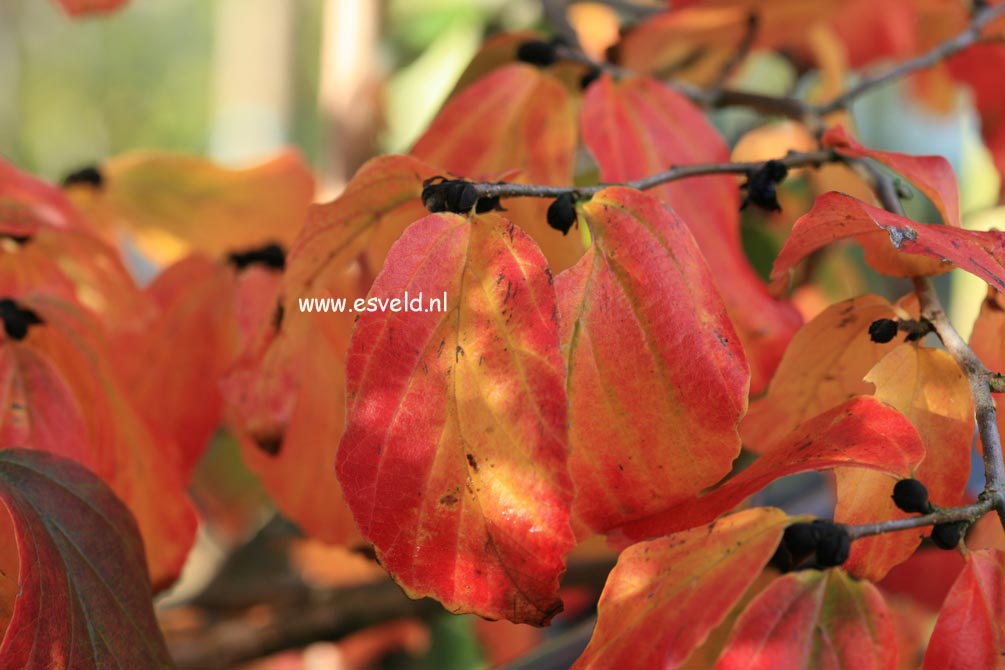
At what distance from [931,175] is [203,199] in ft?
1.69

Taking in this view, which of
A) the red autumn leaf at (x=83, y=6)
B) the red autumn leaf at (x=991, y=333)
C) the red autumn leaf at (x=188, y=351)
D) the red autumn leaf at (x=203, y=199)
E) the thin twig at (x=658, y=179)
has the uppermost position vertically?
the red autumn leaf at (x=83, y=6)

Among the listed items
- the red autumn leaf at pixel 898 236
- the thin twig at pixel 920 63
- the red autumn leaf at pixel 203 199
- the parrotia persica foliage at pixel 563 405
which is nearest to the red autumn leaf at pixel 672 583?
the parrotia persica foliage at pixel 563 405

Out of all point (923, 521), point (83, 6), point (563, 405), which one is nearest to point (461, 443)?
point (563, 405)

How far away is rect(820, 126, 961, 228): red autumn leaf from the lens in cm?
41

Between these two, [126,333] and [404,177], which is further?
[126,333]

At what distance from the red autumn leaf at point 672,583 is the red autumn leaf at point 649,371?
4 centimetres

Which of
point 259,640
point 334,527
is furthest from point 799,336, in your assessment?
point 259,640

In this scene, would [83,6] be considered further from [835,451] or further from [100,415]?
[835,451]

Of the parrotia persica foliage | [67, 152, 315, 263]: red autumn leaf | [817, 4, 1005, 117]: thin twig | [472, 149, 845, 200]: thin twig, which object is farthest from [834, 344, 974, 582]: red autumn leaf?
[67, 152, 315, 263]: red autumn leaf

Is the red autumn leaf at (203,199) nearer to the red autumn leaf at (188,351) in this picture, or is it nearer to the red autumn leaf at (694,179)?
the red autumn leaf at (188,351)

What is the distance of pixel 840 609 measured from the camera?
0.31 meters

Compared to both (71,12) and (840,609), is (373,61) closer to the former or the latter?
(71,12)

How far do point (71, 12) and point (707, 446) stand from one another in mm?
492

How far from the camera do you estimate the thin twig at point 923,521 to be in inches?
12.2
